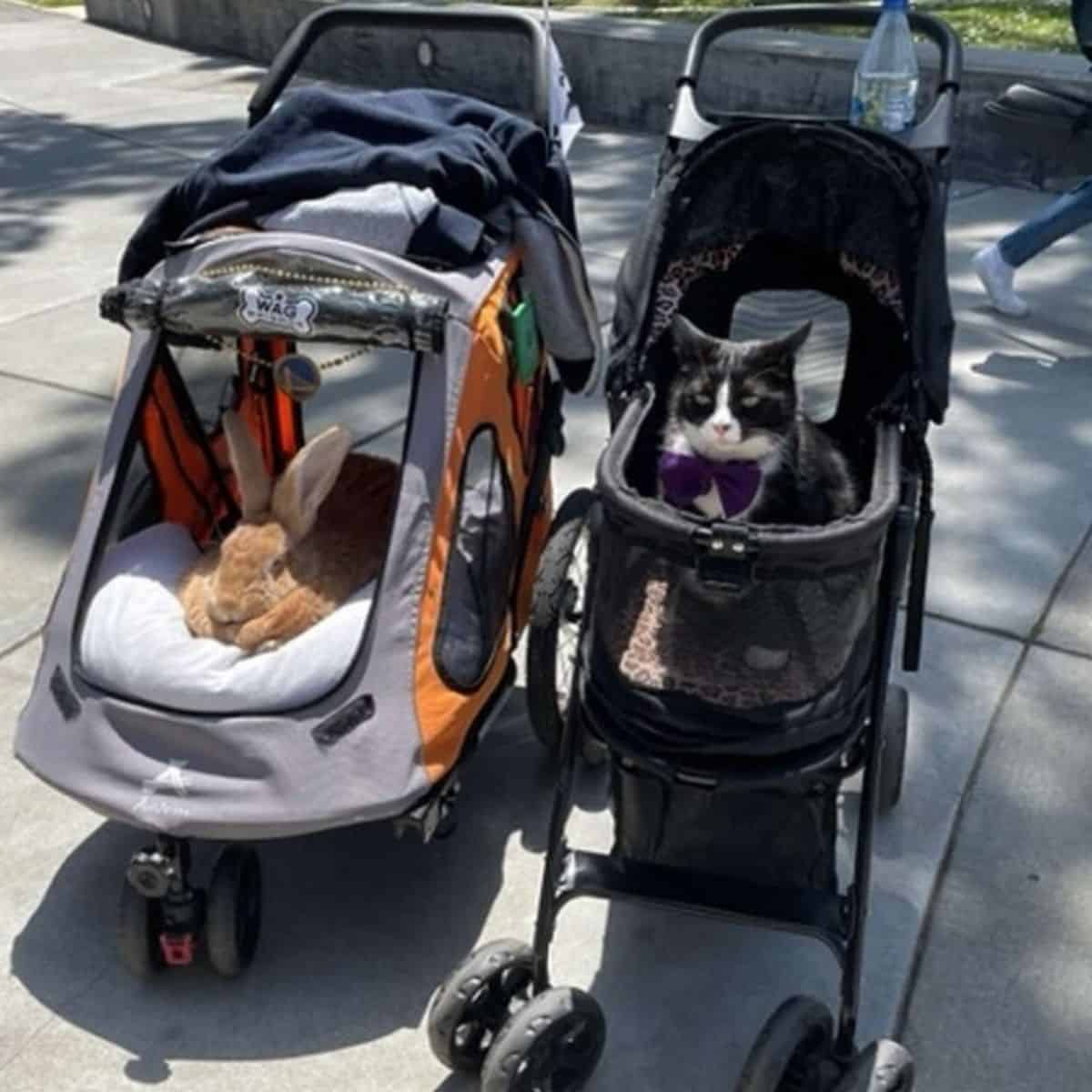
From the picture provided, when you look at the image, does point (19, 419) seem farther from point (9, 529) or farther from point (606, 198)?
point (606, 198)

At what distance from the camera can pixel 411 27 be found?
3426 mm

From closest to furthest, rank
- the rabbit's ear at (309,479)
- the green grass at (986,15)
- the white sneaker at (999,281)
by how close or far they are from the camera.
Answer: the rabbit's ear at (309,479)
the white sneaker at (999,281)
the green grass at (986,15)

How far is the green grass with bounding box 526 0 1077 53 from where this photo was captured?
29.2ft

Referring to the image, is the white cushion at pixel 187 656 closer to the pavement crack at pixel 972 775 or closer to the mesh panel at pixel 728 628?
the mesh panel at pixel 728 628

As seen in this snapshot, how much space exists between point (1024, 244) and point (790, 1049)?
3926mm

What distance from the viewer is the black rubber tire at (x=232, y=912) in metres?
2.62

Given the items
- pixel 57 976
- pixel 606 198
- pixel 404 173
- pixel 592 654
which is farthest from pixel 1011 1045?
pixel 606 198

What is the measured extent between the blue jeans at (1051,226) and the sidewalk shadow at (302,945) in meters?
3.26

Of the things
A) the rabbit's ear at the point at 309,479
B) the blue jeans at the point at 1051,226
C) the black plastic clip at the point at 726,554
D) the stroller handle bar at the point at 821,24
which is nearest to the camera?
the black plastic clip at the point at 726,554

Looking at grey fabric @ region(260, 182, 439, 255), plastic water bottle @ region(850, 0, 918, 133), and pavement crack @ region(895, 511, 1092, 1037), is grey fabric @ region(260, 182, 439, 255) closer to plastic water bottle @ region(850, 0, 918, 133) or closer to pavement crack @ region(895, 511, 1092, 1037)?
pavement crack @ region(895, 511, 1092, 1037)

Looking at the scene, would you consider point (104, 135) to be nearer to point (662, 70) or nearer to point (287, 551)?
point (662, 70)

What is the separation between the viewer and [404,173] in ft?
9.43

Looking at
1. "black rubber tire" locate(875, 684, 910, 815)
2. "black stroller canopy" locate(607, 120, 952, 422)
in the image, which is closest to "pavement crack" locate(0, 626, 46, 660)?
"black stroller canopy" locate(607, 120, 952, 422)

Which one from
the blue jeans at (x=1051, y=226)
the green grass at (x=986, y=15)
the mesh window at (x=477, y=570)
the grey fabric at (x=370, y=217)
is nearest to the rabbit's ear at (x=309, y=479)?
the mesh window at (x=477, y=570)
